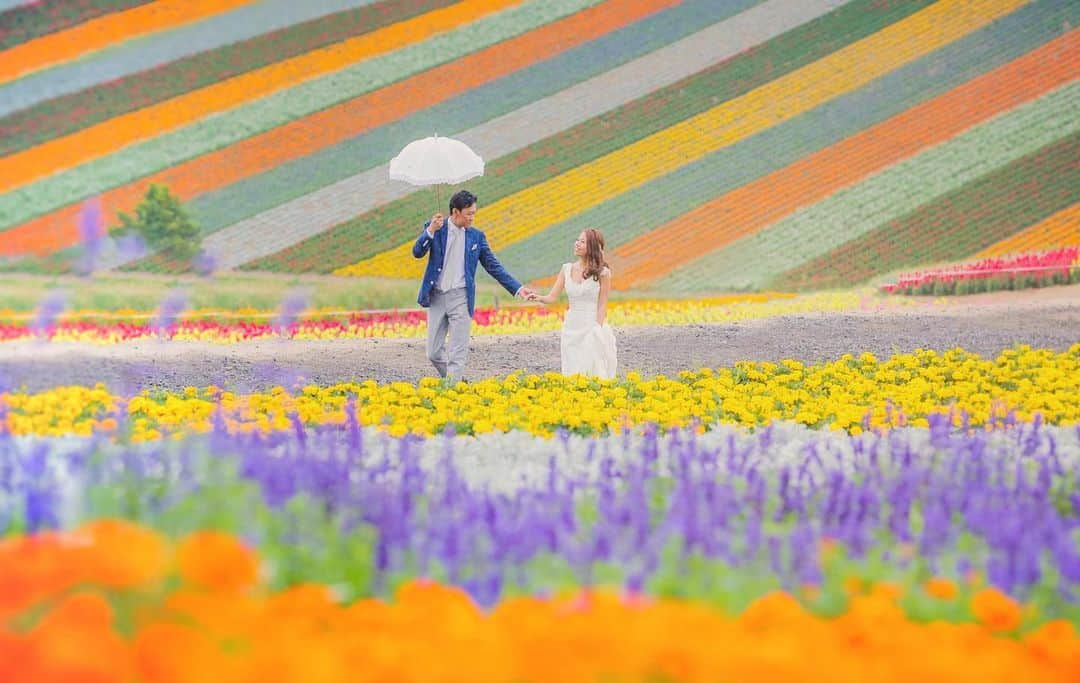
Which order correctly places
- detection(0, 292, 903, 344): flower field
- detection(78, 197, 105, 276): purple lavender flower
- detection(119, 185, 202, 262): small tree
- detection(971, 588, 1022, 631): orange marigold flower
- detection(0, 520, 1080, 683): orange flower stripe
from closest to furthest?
detection(0, 520, 1080, 683): orange flower stripe, detection(971, 588, 1022, 631): orange marigold flower, detection(0, 292, 903, 344): flower field, detection(78, 197, 105, 276): purple lavender flower, detection(119, 185, 202, 262): small tree

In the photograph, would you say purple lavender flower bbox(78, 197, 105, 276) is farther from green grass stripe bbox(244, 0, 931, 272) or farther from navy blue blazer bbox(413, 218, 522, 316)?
navy blue blazer bbox(413, 218, 522, 316)

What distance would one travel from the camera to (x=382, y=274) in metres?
12.6

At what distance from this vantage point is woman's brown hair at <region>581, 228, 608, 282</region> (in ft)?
23.8

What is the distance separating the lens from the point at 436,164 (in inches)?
327

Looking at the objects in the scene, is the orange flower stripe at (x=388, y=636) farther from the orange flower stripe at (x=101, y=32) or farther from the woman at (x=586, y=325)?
the orange flower stripe at (x=101, y=32)

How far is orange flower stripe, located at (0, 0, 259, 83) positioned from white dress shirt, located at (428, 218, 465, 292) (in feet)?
18.7

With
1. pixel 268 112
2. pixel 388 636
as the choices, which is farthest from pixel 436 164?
pixel 388 636

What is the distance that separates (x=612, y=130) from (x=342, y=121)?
2.86 meters

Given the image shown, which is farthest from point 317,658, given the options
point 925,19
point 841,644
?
point 925,19

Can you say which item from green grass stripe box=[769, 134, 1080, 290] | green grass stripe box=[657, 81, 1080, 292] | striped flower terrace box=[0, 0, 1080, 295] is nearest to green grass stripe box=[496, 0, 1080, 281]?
striped flower terrace box=[0, 0, 1080, 295]

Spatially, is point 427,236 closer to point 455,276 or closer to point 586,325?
point 455,276

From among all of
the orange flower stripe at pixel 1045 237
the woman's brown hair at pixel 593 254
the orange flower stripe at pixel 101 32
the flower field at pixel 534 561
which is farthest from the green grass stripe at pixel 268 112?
the flower field at pixel 534 561

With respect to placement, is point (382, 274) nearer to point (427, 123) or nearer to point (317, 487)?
point (427, 123)

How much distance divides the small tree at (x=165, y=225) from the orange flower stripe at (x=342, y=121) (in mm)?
144
